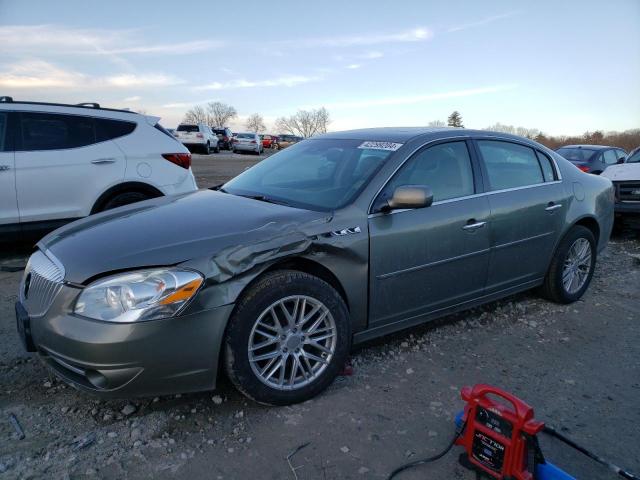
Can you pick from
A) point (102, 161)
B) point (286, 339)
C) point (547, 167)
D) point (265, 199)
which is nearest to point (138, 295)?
point (286, 339)

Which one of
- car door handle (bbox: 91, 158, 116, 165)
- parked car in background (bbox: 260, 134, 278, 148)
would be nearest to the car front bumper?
car door handle (bbox: 91, 158, 116, 165)

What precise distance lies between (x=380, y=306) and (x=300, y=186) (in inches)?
40.5

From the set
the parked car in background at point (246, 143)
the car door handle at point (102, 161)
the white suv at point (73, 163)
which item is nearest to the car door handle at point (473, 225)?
the white suv at point (73, 163)

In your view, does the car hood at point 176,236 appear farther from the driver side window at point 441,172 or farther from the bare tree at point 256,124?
the bare tree at point 256,124

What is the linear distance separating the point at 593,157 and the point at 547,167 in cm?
1003

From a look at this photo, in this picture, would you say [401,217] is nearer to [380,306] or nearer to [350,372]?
[380,306]

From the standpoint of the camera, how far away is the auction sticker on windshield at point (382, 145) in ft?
11.2

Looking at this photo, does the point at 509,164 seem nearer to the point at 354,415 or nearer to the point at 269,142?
the point at 354,415

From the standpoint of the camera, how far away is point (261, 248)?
2.65 meters

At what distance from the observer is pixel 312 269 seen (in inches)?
114

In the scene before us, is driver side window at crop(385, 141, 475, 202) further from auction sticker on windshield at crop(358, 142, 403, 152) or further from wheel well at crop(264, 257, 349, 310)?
wheel well at crop(264, 257, 349, 310)

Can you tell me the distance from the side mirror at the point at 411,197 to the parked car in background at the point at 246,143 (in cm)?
3187

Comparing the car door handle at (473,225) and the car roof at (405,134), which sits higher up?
the car roof at (405,134)

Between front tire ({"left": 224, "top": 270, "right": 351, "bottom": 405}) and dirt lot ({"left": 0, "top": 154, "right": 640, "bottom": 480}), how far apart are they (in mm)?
155
